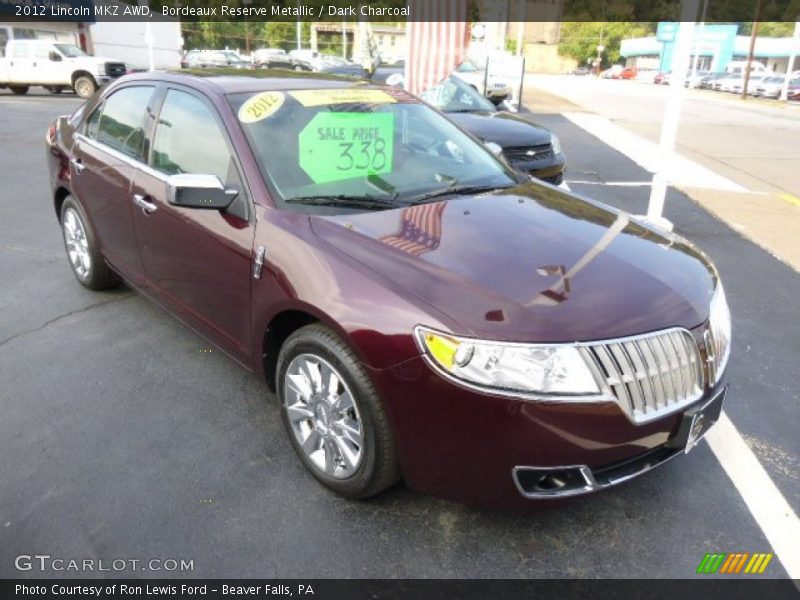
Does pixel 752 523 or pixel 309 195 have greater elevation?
pixel 309 195

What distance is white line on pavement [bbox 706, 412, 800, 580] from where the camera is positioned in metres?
2.38

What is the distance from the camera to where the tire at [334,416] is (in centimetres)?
230

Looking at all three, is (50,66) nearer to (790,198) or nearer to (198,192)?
(790,198)

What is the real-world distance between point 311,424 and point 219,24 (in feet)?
211

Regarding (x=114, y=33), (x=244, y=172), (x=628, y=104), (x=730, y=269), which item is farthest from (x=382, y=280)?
(x=114, y=33)

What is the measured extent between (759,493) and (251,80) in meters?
3.13

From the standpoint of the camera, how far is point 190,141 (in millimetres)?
3289

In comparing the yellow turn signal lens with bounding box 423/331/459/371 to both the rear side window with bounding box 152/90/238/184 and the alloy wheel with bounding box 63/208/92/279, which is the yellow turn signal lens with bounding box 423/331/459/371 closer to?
the rear side window with bounding box 152/90/238/184

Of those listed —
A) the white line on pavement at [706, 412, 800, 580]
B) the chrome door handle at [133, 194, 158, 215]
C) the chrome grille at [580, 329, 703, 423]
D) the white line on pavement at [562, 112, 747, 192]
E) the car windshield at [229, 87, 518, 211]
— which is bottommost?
the white line on pavement at [706, 412, 800, 580]

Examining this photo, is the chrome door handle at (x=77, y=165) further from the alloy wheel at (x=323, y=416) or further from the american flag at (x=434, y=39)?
the american flag at (x=434, y=39)

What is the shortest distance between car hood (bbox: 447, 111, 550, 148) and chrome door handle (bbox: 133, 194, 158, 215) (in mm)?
4063

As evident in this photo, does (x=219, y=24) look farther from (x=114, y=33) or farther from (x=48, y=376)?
(x=48, y=376)

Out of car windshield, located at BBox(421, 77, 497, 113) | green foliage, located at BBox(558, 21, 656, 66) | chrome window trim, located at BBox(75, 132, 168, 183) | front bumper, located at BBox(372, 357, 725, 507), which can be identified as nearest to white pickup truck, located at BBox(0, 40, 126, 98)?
car windshield, located at BBox(421, 77, 497, 113)

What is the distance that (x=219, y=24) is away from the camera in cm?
5912
